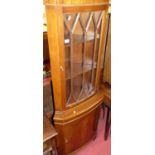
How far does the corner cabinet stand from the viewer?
1.11 m

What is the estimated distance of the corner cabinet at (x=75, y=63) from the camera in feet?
3.65

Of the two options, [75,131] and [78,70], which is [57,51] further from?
[75,131]

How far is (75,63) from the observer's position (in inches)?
54.0

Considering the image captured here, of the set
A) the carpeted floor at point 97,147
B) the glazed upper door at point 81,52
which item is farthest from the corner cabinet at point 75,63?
the carpeted floor at point 97,147

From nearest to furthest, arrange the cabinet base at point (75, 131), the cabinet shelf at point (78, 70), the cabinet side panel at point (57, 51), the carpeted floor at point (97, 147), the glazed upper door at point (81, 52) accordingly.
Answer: the cabinet side panel at point (57, 51)
the glazed upper door at point (81, 52)
the cabinet shelf at point (78, 70)
the cabinet base at point (75, 131)
the carpeted floor at point (97, 147)

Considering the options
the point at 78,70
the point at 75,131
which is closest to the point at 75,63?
the point at 78,70

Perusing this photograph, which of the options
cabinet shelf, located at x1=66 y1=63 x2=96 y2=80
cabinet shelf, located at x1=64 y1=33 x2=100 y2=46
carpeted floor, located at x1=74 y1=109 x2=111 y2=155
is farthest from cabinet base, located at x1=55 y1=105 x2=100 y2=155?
cabinet shelf, located at x1=64 y1=33 x2=100 y2=46

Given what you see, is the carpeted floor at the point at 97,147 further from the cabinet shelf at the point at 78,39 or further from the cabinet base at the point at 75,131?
the cabinet shelf at the point at 78,39

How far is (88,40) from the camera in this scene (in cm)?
134

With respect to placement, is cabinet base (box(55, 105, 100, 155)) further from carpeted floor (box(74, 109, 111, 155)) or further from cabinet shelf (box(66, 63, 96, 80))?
cabinet shelf (box(66, 63, 96, 80))

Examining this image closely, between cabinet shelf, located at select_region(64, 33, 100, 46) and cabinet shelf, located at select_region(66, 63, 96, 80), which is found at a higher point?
cabinet shelf, located at select_region(64, 33, 100, 46)
